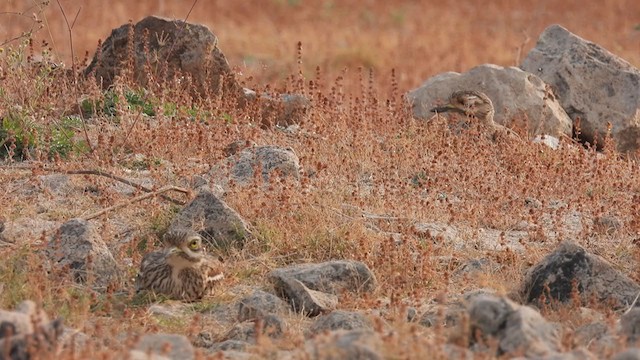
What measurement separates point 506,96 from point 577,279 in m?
5.54

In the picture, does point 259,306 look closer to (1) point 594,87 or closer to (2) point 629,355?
(2) point 629,355

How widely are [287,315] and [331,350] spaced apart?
1688mm

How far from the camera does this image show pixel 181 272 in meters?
7.96

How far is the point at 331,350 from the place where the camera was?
594 cm

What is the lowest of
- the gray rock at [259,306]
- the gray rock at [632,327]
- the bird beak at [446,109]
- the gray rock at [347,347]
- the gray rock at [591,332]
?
the gray rock at [259,306]

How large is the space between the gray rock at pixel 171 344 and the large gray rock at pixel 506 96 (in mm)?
6885

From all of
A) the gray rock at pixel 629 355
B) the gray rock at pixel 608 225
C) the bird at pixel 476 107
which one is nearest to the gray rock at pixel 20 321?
the gray rock at pixel 629 355

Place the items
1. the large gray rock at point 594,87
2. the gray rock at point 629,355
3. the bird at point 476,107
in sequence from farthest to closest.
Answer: the large gray rock at point 594,87, the bird at point 476,107, the gray rock at point 629,355

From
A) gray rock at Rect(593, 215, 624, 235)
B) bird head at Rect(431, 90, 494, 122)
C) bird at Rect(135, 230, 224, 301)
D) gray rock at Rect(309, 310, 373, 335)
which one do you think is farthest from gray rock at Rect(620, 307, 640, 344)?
bird head at Rect(431, 90, 494, 122)

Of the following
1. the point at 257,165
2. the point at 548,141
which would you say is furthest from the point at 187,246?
the point at 548,141

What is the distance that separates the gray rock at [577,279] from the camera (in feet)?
25.9

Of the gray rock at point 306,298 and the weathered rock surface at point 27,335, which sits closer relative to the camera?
the weathered rock surface at point 27,335

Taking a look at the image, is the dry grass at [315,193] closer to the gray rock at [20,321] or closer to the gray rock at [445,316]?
the gray rock at [445,316]

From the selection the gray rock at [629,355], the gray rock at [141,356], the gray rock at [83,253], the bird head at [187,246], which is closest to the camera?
the gray rock at [629,355]
